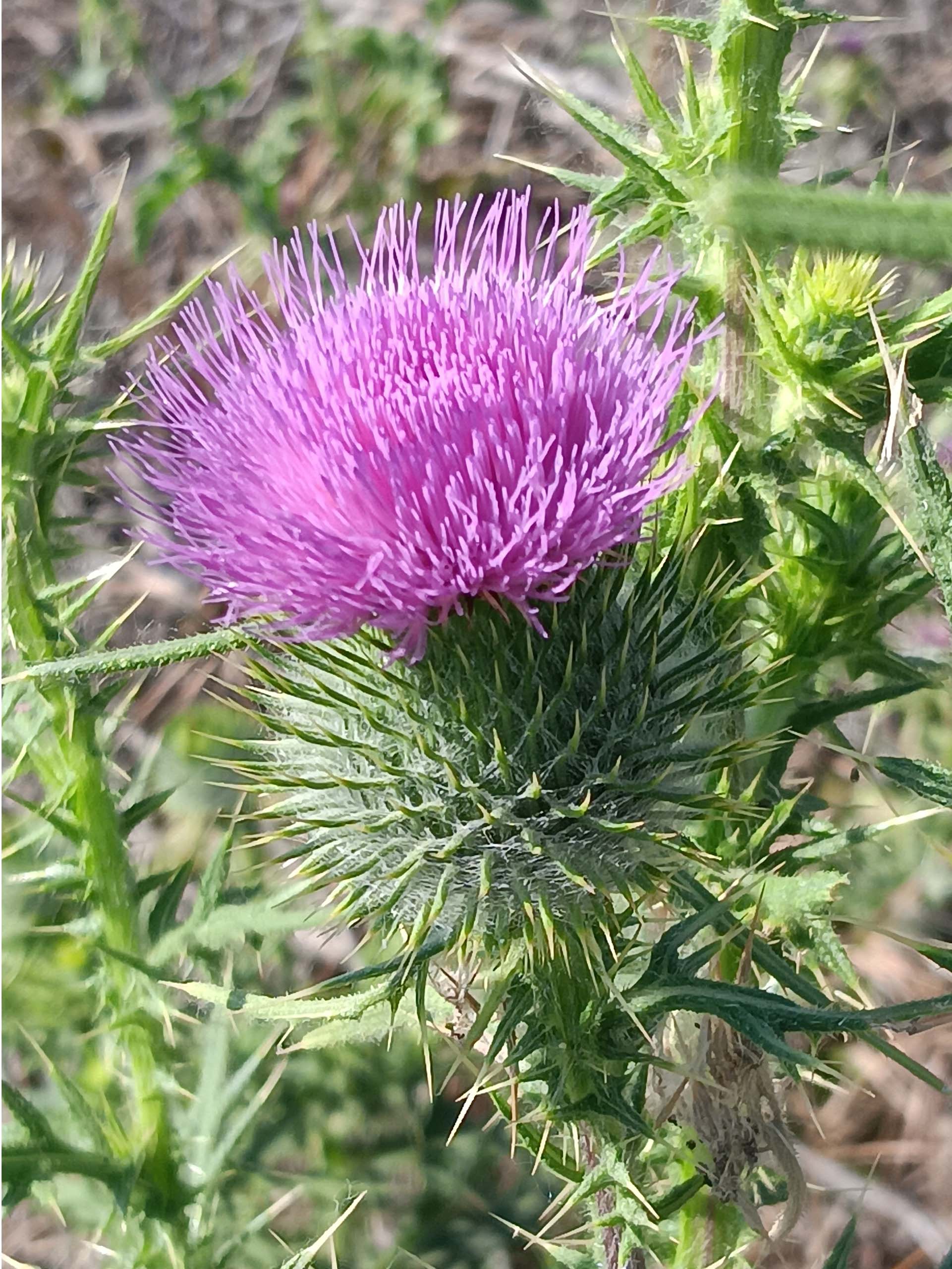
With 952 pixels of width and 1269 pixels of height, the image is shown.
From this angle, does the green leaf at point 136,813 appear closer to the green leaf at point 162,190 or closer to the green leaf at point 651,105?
the green leaf at point 651,105

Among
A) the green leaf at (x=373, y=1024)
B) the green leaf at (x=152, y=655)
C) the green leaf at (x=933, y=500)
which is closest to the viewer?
the green leaf at (x=933, y=500)

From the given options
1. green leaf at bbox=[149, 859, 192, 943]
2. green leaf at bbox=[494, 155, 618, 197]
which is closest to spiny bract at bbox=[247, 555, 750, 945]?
green leaf at bbox=[149, 859, 192, 943]

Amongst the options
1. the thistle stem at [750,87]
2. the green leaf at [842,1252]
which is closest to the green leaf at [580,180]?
the thistle stem at [750,87]

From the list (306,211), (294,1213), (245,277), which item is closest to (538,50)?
(306,211)

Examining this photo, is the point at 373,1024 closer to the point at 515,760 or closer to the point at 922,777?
the point at 515,760

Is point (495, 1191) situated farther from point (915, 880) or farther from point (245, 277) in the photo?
point (245, 277)
